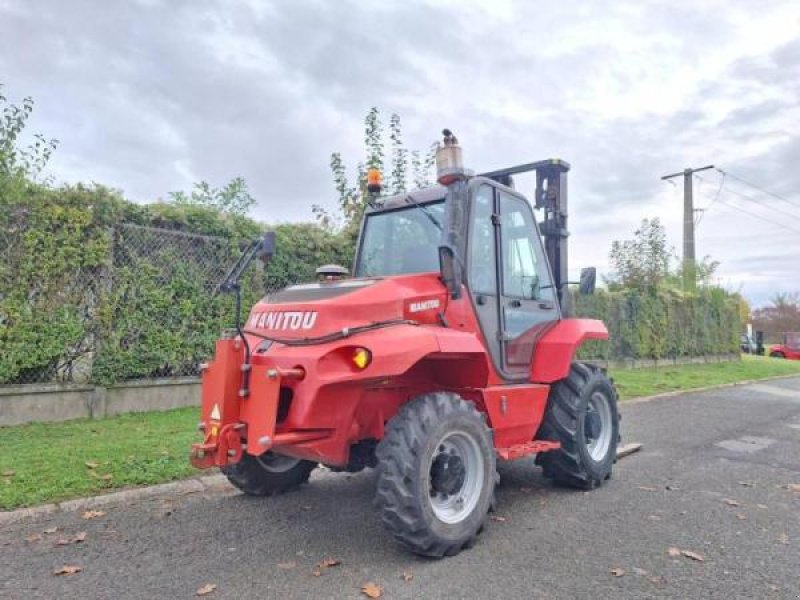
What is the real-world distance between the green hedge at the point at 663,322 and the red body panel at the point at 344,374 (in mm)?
11284

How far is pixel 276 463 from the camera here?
4.42m

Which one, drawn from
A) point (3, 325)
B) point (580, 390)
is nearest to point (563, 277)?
point (580, 390)

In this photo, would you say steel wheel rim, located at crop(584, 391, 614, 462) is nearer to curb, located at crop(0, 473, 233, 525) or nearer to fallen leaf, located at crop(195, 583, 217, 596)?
curb, located at crop(0, 473, 233, 525)

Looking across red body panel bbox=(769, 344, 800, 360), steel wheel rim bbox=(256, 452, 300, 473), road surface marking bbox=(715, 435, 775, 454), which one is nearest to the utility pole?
red body panel bbox=(769, 344, 800, 360)

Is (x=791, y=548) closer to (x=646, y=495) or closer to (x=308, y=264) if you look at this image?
(x=646, y=495)

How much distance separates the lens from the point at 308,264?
8742 mm

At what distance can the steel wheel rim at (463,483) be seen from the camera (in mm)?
3510

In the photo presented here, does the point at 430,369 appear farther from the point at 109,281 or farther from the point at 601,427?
the point at 109,281

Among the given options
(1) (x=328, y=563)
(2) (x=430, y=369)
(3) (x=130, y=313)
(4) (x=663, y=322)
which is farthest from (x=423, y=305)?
(4) (x=663, y=322)

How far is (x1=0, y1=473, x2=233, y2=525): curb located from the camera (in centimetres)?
389

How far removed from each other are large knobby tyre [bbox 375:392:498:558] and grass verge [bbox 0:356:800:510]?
244cm

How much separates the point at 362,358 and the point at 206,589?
141 centimetres

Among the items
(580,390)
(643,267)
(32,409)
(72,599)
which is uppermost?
(643,267)

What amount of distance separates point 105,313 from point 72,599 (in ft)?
15.3
